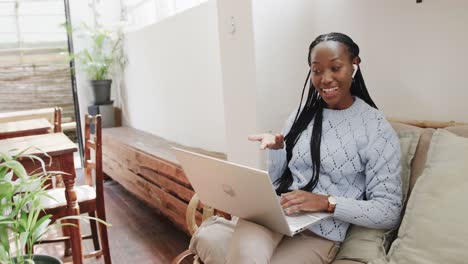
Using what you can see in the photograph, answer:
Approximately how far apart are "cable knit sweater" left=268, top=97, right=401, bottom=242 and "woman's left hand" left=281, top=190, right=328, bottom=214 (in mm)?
51

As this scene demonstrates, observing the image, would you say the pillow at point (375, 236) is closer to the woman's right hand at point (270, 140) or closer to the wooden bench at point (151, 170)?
the woman's right hand at point (270, 140)

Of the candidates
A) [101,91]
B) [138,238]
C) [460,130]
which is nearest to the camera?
[460,130]

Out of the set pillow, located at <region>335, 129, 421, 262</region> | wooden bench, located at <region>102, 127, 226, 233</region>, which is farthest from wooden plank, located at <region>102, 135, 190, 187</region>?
pillow, located at <region>335, 129, 421, 262</region>

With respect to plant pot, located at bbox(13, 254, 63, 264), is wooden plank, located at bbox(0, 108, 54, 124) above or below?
above

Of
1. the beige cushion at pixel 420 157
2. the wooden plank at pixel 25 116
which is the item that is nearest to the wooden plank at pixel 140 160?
the wooden plank at pixel 25 116

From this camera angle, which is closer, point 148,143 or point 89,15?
point 148,143

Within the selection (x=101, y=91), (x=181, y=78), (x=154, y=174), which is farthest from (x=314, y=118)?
(x=101, y=91)

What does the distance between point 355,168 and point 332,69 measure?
0.35 metres

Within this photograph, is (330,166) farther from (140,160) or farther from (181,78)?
(181,78)

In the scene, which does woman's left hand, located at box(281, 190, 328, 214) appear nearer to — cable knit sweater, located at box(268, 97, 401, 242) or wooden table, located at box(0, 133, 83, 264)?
cable knit sweater, located at box(268, 97, 401, 242)

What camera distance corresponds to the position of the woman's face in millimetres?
1519

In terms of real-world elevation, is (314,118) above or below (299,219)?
above

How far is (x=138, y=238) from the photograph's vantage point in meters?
3.03

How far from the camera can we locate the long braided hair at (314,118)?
155 centimetres
